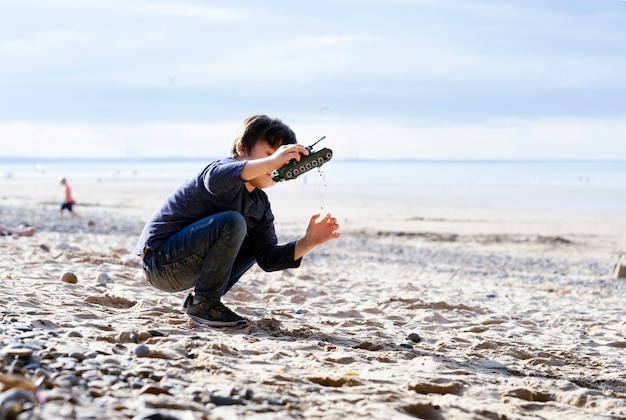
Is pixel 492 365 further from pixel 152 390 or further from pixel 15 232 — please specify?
pixel 15 232

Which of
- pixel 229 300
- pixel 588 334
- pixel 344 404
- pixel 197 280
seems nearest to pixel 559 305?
pixel 588 334

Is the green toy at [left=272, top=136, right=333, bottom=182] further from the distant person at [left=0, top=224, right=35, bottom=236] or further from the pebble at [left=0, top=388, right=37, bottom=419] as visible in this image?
the distant person at [left=0, top=224, right=35, bottom=236]

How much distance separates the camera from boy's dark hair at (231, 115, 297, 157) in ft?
12.8

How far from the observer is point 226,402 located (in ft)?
8.11

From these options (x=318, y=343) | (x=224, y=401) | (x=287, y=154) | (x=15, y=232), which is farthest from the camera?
(x=15, y=232)

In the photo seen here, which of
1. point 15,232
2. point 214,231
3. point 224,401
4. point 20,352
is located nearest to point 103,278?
point 214,231

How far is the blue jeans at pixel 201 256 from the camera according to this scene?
3787mm

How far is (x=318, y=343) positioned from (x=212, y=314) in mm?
623

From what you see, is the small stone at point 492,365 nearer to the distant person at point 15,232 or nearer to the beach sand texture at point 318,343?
the beach sand texture at point 318,343

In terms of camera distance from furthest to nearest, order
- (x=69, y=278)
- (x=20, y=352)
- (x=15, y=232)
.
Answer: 1. (x=15, y=232)
2. (x=69, y=278)
3. (x=20, y=352)

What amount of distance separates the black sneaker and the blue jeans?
50mm

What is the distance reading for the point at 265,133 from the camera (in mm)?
3896

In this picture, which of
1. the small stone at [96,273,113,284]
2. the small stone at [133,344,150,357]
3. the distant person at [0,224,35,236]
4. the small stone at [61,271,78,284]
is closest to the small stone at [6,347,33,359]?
the small stone at [133,344,150,357]

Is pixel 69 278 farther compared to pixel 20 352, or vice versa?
pixel 69 278
